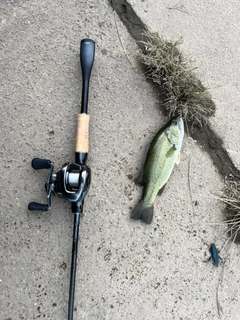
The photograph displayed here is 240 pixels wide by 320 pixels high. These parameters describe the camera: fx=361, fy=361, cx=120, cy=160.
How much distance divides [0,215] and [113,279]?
822mm

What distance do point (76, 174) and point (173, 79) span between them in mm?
913

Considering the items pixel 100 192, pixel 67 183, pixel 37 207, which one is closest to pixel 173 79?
pixel 100 192

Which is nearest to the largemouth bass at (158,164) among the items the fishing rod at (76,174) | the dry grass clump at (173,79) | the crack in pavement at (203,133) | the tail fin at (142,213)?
the tail fin at (142,213)

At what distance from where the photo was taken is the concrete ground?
7.43 feet

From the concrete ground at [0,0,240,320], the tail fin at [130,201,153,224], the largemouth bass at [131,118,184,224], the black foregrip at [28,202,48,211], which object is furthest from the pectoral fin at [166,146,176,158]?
the black foregrip at [28,202,48,211]

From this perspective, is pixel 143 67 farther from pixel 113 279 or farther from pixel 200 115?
pixel 113 279

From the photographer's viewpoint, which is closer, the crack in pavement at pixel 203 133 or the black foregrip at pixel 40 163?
the black foregrip at pixel 40 163

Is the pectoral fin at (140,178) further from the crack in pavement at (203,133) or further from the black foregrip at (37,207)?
the black foregrip at (37,207)

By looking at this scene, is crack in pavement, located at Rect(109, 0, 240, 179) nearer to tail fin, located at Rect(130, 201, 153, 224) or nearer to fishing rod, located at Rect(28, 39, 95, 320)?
fishing rod, located at Rect(28, 39, 95, 320)

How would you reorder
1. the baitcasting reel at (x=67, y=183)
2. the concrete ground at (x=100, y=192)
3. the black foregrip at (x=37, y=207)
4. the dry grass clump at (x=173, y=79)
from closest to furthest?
the baitcasting reel at (x=67, y=183), the black foregrip at (x=37, y=207), the concrete ground at (x=100, y=192), the dry grass clump at (x=173, y=79)

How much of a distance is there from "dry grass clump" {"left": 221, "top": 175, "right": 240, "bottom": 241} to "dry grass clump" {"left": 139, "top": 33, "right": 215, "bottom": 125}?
49 cm

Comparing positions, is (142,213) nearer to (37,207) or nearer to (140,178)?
(140,178)

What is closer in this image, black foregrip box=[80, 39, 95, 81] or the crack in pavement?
black foregrip box=[80, 39, 95, 81]

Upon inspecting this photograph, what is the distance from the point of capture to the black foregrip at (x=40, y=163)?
213 centimetres
